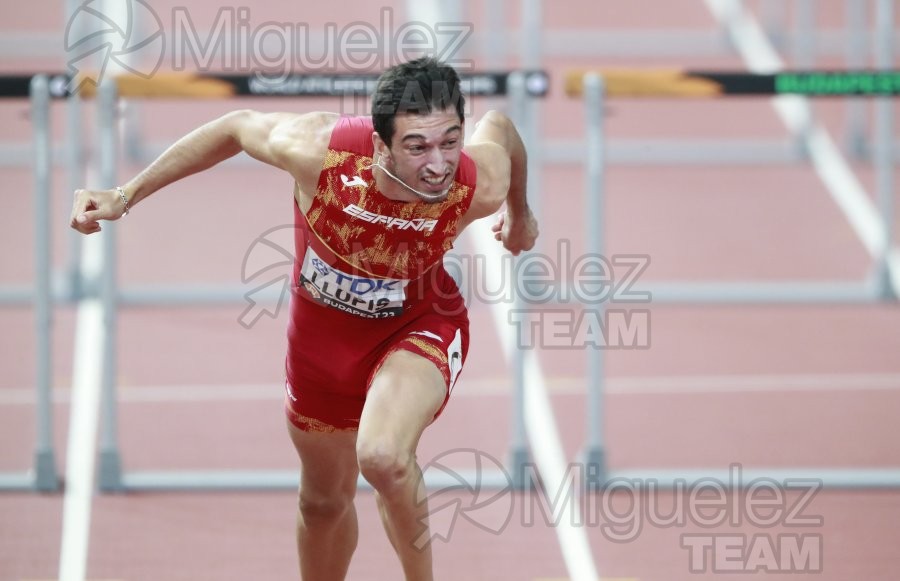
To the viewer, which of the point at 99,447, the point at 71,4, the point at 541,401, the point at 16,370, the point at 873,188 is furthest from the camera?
the point at 873,188

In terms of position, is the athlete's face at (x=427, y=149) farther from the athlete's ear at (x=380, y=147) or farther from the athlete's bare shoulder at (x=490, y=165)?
the athlete's bare shoulder at (x=490, y=165)

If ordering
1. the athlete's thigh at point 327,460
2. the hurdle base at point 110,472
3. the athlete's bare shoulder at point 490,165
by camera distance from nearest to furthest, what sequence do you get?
the athlete's bare shoulder at point 490,165 < the athlete's thigh at point 327,460 < the hurdle base at point 110,472

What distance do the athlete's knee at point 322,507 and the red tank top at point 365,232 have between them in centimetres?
67

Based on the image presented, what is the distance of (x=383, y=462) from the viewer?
3.85m

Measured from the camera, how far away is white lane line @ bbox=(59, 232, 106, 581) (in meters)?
5.69

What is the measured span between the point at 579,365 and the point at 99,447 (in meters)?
2.89

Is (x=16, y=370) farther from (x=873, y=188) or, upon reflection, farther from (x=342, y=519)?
(x=873, y=188)

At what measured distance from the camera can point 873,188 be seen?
11766 millimetres

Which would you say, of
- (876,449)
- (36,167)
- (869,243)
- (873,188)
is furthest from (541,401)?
(873,188)

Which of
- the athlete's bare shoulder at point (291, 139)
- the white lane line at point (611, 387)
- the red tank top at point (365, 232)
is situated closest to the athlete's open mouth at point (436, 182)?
the red tank top at point (365, 232)

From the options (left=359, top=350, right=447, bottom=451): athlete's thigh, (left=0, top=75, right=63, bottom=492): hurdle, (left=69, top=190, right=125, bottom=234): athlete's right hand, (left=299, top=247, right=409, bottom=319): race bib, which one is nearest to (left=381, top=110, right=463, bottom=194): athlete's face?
(left=299, top=247, right=409, bottom=319): race bib

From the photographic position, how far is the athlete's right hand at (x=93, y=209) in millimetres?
4113

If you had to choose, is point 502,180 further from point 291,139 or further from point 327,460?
point 327,460

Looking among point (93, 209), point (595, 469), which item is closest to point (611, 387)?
point (595, 469)
